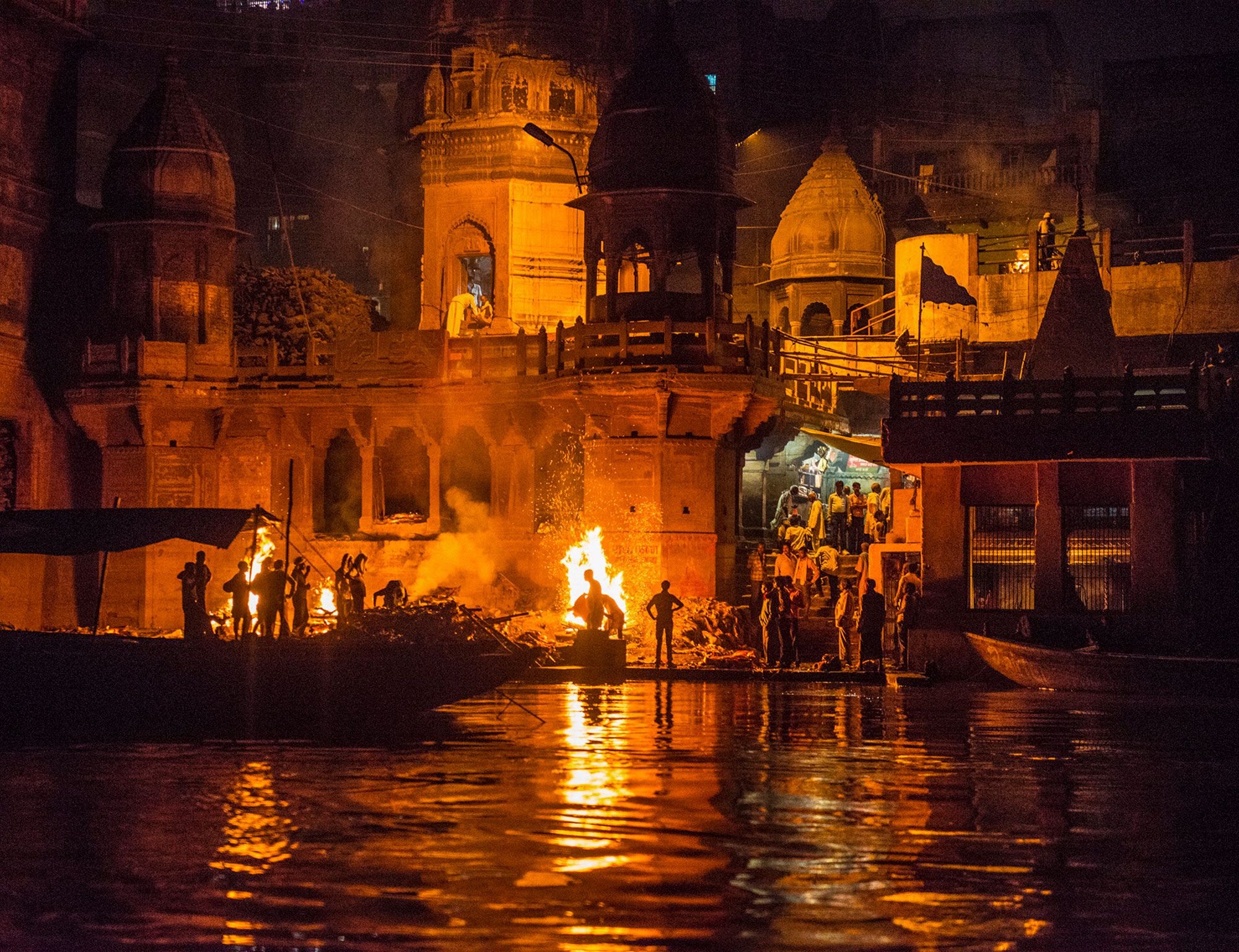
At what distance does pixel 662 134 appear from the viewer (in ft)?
101

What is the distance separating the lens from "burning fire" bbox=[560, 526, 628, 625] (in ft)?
98.9

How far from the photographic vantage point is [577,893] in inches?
394

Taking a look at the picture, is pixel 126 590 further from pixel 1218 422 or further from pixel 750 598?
pixel 1218 422

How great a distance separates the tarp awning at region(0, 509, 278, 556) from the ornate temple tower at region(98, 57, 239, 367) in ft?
44.9

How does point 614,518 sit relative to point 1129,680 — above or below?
above

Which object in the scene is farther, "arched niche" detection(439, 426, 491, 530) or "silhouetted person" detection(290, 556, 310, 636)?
"arched niche" detection(439, 426, 491, 530)

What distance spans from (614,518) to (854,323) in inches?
645

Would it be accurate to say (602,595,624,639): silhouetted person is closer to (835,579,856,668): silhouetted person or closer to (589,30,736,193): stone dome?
(835,579,856,668): silhouetted person

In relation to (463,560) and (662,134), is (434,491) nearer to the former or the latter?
(463,560)

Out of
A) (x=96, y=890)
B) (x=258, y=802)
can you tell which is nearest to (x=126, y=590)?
(x=258, y=802)

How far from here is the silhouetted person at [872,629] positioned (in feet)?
84.5

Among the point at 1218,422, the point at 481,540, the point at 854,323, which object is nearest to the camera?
the point at 1218,422

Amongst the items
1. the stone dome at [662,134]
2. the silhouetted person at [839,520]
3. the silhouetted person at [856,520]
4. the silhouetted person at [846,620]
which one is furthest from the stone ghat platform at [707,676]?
the stone dome at [662,134]

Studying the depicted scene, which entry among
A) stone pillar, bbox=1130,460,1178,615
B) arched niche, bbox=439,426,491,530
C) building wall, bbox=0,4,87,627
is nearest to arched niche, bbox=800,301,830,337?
arched niche, bbox=439,426,491,530
